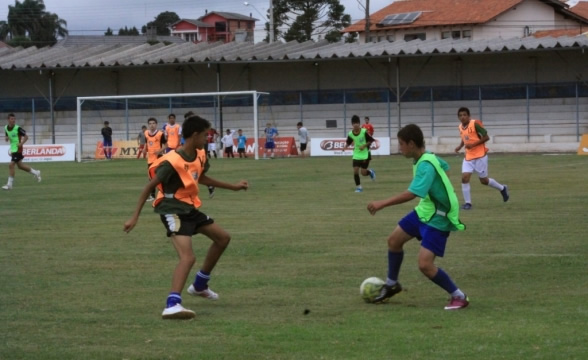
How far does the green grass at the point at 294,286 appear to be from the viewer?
7605 mm

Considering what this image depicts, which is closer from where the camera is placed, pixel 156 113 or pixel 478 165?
pixel 478 165

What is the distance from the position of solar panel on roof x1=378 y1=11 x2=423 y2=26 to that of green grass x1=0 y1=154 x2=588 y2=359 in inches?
2328

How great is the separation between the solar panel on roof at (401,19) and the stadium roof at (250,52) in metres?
19.7

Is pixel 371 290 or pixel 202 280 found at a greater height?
pixel 202 280

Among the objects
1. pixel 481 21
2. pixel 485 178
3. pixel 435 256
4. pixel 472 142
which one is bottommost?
pixel 435 256

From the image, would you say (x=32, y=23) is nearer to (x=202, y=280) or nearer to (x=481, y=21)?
(x=481, y=21)

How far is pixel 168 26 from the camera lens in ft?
534

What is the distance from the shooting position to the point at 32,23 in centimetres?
13312

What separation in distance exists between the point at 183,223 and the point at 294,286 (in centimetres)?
197

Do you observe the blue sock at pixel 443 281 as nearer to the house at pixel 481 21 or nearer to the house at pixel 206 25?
the house at pixel 481 21

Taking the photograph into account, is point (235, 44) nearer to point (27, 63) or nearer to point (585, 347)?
point (27, 63)

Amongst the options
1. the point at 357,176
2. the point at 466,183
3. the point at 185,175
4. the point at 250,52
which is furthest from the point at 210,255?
the point at 250,52

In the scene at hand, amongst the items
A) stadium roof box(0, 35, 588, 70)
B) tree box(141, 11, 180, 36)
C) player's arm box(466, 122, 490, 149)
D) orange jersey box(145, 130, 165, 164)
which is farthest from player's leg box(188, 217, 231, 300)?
tree box(141, 11, 180, 36)

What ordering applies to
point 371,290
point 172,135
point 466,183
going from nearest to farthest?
point 371,290
point 466,183
point 172,135
